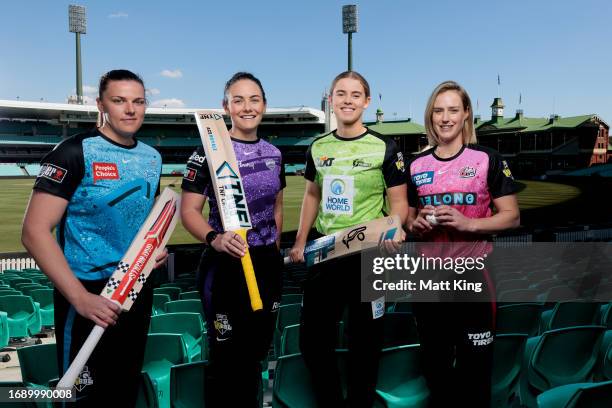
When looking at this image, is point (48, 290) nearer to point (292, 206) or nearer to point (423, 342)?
point (423, 342)

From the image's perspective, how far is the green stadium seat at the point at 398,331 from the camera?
3436 mm

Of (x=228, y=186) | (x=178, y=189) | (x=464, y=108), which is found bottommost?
(x=178, y=189)

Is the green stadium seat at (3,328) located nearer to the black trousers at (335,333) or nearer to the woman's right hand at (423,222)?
the black trousers at (335,333)

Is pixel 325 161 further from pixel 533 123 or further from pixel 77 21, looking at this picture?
pixel 77 21

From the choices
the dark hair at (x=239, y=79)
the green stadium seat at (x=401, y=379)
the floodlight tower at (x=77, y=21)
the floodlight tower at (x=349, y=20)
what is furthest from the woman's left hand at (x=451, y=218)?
the floodlight tower at (x=77, y=21)

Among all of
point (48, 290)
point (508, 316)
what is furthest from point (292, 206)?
point (508, 316)

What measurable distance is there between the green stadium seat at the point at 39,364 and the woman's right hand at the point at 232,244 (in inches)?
46.2

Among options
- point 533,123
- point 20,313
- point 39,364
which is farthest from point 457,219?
point 533,123

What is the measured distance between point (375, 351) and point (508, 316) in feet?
6.41

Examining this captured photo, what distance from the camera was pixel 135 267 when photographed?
2.33 metres

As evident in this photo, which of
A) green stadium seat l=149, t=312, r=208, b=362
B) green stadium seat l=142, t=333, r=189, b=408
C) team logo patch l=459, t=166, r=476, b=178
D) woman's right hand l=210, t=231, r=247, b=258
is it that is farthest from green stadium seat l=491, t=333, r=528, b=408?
green stadium seat l=149, t=312, r=208, b=362

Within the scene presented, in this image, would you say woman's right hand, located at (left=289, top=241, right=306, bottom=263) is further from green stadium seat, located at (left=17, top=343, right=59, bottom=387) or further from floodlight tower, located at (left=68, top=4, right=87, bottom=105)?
floodlight tower, located at (left=68, top=4, right=87, bottom=105)

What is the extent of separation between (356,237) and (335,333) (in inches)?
21.0

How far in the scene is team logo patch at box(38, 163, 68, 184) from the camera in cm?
214
